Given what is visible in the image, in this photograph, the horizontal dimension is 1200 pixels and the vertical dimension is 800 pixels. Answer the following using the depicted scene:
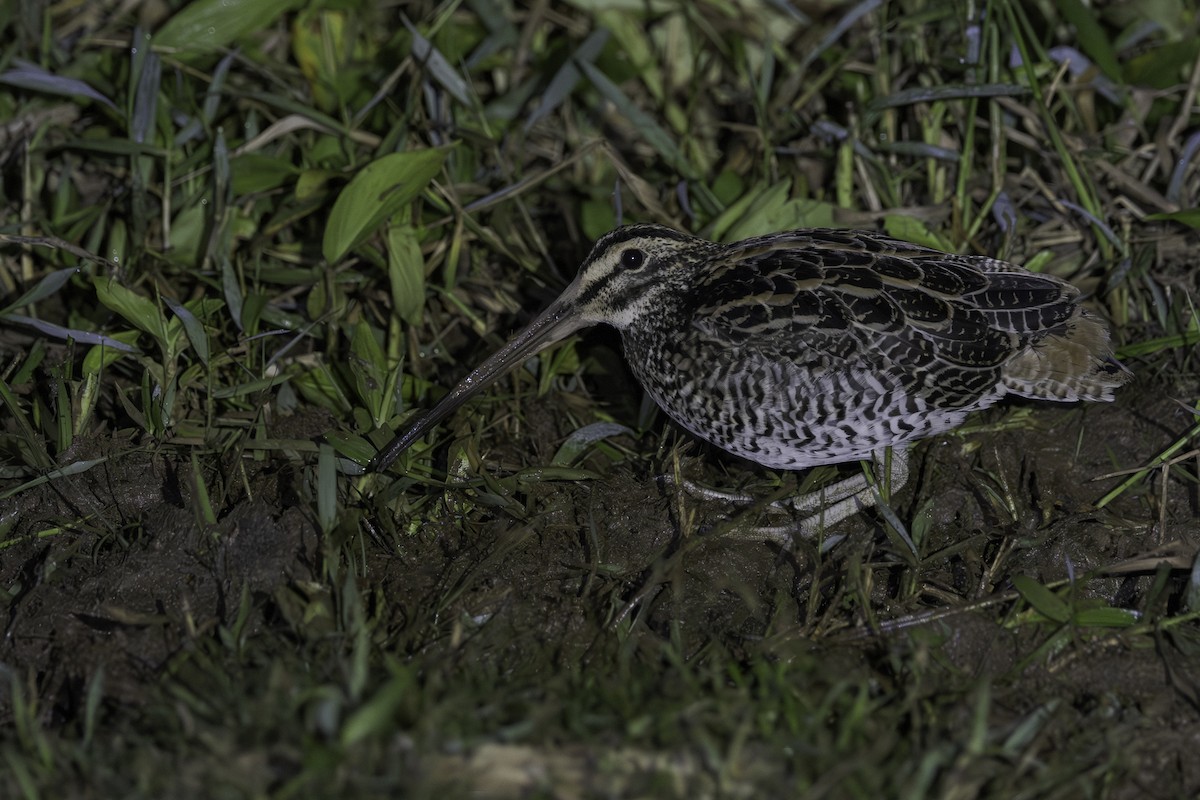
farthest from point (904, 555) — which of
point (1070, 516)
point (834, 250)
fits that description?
point (834, 250)

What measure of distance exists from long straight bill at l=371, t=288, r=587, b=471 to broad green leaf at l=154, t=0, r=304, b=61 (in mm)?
2022

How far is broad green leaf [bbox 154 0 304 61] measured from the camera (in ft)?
17.7

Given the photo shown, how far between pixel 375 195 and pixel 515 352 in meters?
0.88

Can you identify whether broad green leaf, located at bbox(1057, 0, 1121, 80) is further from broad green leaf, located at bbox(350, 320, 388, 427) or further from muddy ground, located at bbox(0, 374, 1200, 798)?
broad green leaf, located at bbox(350, 320, 388, 427)

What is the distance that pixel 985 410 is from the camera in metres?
4.84

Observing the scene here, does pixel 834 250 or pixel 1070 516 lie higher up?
pixel 834 250

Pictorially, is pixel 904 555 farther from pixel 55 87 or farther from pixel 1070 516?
pixel 55 87

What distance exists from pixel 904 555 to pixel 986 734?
34.4 inches

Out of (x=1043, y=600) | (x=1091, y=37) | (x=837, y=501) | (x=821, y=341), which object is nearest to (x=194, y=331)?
(x=821, y=341)

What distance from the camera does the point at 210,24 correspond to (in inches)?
213

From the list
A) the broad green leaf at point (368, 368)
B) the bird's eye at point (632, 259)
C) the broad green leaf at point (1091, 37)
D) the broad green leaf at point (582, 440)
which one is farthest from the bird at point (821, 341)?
the broad green leaf at point (1091, 37)

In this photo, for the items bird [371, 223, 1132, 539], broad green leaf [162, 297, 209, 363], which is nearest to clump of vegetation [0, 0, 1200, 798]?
broad green leaf [162, 297, 209, 363]

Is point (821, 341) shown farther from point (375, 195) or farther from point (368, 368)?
point (375, 195)

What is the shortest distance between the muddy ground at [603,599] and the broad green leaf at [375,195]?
904 mm
